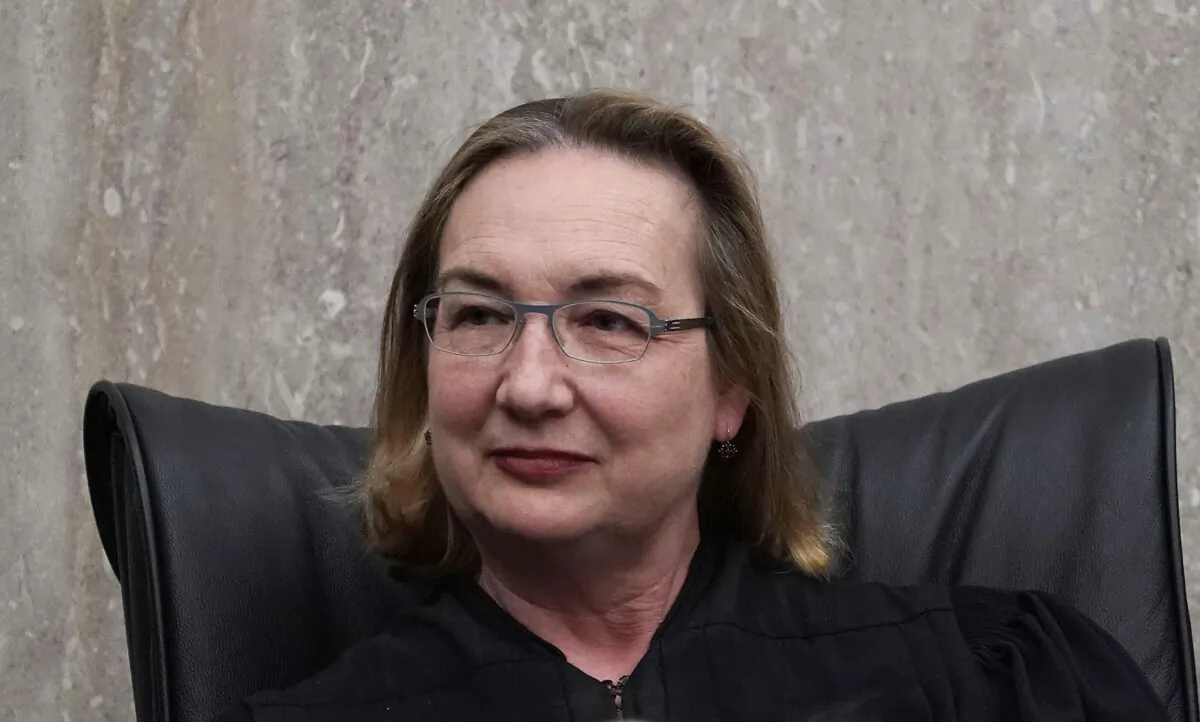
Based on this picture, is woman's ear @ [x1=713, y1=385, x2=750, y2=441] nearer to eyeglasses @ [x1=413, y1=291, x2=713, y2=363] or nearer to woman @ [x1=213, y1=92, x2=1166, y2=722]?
woman @ [x1=213, y1=92, x2=1166, y2=722]

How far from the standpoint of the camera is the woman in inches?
53.7

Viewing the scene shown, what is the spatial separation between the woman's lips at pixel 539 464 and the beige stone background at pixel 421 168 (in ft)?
2.82

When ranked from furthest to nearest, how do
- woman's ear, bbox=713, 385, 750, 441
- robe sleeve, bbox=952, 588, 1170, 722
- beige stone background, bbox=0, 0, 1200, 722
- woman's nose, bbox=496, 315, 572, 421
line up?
beige stone background, bbox=0, 0, 1200, 722
woman's ear, bbox=713, 385, 750, 441
robe sleeve, bbox=952, 588, 1170, 722
woman's nose, bbox=496, 315, 572, 421

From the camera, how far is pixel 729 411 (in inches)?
61.9

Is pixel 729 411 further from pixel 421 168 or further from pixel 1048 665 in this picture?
pixel 421 168

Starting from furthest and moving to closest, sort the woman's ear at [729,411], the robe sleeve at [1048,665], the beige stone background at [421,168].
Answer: the beige stone background at [421,168] < the woman's ear at [729,411] < the robe sleeve at [1048,665]

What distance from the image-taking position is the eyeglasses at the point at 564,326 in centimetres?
136

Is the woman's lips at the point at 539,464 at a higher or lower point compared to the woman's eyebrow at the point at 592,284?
lower

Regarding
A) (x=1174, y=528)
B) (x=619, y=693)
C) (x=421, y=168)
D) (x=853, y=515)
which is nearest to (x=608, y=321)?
(x=619, y=693)

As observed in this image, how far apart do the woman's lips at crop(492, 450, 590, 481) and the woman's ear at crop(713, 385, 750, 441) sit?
24 cm

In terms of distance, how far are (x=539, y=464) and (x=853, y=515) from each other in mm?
515

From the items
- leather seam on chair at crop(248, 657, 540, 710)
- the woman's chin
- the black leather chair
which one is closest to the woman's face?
the woman's chin

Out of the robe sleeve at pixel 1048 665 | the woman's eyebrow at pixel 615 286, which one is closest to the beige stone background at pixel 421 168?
the robe sleeve at pixel 1048 665

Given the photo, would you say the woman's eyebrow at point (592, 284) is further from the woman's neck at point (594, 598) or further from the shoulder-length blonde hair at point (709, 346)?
the woman's neck at point (594, 598)
